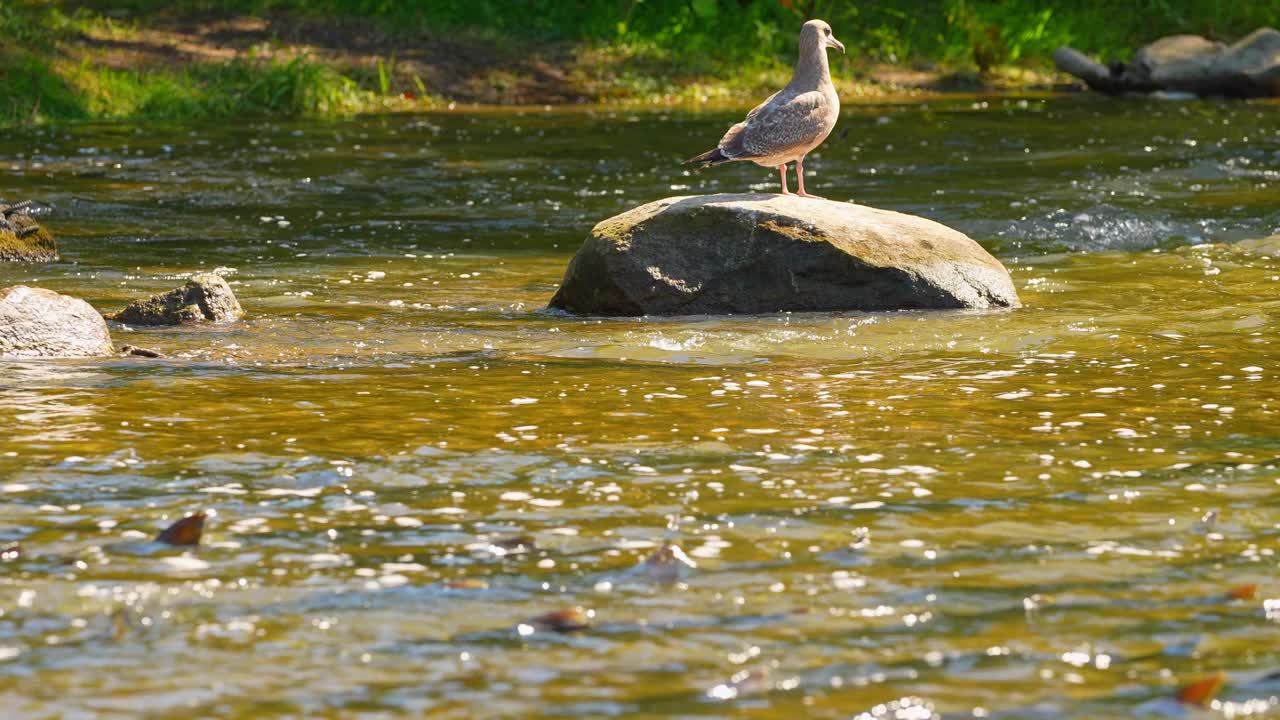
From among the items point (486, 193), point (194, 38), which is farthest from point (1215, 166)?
point (194, 38)

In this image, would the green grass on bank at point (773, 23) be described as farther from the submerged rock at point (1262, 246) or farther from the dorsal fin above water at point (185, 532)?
the dorsal fin above water at point (185, 532)

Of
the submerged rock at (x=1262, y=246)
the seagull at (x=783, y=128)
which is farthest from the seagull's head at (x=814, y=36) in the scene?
the submerged rock at (x=1262, y=246)

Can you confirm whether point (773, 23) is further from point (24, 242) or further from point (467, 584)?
point (467, 584)

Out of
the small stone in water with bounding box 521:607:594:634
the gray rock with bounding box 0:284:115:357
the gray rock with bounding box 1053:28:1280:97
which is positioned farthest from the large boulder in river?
the gray rock with bounding box 1053:28:1280:97

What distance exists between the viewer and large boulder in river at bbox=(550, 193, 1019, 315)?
10.5 meters

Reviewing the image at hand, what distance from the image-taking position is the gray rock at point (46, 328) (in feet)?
28.8

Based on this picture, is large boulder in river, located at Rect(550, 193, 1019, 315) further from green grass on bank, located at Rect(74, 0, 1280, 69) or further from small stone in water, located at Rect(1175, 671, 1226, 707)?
green grass on bank, located at Rect(74, 0, 1280, 69)

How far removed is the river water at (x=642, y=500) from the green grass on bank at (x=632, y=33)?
14.1 meters

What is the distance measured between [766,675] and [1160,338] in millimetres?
5647

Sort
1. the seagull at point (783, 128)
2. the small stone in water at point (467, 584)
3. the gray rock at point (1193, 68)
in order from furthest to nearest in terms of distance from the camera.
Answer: the gray rock at point (1193, 68) < the seagull at point (783, 128) < the small stone in water at point (467, 584)

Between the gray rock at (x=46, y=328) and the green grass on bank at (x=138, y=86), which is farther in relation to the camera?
the green grass on bank at (x=138, y=86)

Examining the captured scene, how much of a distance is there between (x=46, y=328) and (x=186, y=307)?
50.7 inches

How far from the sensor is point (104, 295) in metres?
11.4

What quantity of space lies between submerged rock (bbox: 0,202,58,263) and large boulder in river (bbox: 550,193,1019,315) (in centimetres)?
454
